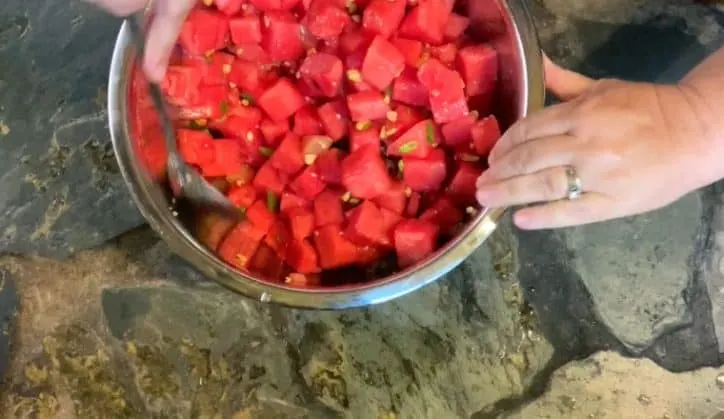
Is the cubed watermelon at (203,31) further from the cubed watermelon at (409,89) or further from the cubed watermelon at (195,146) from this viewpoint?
the cubed watermelon at (409,89)

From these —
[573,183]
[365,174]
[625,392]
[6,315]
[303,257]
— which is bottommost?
[625,392]

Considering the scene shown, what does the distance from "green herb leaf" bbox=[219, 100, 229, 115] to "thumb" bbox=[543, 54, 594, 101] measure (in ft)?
1.58

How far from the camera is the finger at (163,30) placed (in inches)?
42.3

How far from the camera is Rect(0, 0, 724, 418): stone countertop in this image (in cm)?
127

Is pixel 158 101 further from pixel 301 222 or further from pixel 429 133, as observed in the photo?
pixel 429 133

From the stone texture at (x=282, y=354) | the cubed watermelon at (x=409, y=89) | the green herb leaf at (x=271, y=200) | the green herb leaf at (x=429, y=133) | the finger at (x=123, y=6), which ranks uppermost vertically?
the finger at (x=123, y=6)

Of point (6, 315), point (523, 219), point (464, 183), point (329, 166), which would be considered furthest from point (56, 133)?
point (523, 219)

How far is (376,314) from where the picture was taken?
50.8 inches

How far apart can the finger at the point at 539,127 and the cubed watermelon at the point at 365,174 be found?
197 mm

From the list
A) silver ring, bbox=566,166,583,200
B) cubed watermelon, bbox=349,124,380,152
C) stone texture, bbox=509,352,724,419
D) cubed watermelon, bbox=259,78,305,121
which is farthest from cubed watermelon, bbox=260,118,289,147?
stone texture, bbox=509,352,724,419

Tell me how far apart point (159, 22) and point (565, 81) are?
1.89 ft

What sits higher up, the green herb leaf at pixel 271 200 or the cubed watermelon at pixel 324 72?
the cubed watermelon at pixel 324 72

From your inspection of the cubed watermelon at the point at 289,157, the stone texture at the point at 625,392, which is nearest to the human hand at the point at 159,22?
the cubed watermelon at the point at 289,157

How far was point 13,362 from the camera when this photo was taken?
4.28ft
